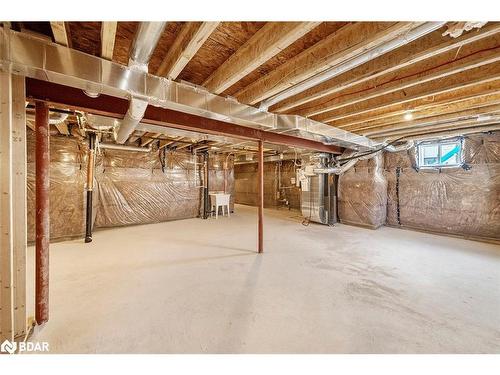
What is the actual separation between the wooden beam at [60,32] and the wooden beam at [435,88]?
2.96 metres

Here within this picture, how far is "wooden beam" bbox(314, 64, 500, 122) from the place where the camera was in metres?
1.81

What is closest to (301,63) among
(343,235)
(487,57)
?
(487,57)

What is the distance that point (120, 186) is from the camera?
470 centimetres

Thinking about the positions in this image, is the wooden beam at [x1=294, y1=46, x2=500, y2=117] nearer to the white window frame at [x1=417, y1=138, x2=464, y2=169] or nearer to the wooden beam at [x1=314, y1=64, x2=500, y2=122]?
the wooden beam at [x1=314, y1=64, x2=500, y2=122]

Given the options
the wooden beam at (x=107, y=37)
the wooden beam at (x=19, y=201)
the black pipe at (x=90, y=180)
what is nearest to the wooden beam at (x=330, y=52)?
the wooden beam at (x=107, y=37)

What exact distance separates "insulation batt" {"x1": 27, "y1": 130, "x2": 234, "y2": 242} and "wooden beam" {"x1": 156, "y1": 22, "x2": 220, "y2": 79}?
3460mm

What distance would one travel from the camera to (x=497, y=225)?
11.8 ft

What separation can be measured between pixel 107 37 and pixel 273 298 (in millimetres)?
2356

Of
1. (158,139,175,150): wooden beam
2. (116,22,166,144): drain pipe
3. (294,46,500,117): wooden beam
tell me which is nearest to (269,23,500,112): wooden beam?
(294,46,500,117): wooden beam

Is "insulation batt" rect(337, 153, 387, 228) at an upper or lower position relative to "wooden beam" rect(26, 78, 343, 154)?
lower

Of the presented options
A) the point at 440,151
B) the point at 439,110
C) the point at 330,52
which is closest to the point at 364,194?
the point at 440,151

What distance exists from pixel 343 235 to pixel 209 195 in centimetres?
399

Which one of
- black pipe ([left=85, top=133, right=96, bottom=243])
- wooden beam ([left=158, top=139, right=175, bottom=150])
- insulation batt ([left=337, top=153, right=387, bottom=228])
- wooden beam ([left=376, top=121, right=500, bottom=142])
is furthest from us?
wooden beam ([left=158, top=139, right=175, bottom=150])
